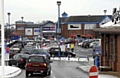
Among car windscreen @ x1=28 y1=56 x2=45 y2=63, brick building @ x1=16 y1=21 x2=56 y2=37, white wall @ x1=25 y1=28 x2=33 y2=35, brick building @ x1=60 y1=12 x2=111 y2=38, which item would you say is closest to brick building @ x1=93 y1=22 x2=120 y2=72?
car windscreen @ x1=28 y1=56 x2=45 y2=63

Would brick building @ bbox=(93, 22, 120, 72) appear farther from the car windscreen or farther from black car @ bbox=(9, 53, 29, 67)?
black car @ bbox=(9, 53, 29, 67)

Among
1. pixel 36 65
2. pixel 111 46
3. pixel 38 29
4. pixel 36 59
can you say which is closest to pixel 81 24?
pixel 38 29

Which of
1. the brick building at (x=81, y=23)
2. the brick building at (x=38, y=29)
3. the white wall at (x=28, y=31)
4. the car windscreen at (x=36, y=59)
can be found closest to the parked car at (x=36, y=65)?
the car windscreen at (x=36, y=59)

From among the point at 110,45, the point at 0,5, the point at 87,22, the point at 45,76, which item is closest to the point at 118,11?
the point at 110,45

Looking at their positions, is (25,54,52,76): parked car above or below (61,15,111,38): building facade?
below

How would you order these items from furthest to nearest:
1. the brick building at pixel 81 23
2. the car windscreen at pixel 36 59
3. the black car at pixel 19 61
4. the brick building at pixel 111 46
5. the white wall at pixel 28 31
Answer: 1. the white wall at pixel 28 31
2. the brick building at pixel 81 23
3. the black car at pixel 19 61
4. the brick building at pixel 111 46
5. the car windscreen at pixel 36 59

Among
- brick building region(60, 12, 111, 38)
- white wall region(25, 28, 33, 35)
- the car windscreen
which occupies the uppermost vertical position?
brick building region(60, 12, 111, 38)

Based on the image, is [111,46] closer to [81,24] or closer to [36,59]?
[36,59]

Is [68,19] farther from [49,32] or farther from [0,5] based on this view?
Answer: [0,5]

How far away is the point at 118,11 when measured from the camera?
28.0 m

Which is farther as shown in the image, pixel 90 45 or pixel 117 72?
pixel 90 45

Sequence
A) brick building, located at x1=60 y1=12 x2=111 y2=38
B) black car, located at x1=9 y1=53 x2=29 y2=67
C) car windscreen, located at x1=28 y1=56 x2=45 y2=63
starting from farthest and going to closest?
brick building, located at x1=60 y1=12 x2=111 y2=38, black car, located at x1=9 y1=53 x2=29 y2=67, car windscreen, located at x1=28 y1=56 x2=45 y2=63

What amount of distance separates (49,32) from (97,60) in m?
95.8

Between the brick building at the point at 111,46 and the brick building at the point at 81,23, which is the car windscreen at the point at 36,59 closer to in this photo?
the brick building at the point at 111,46
